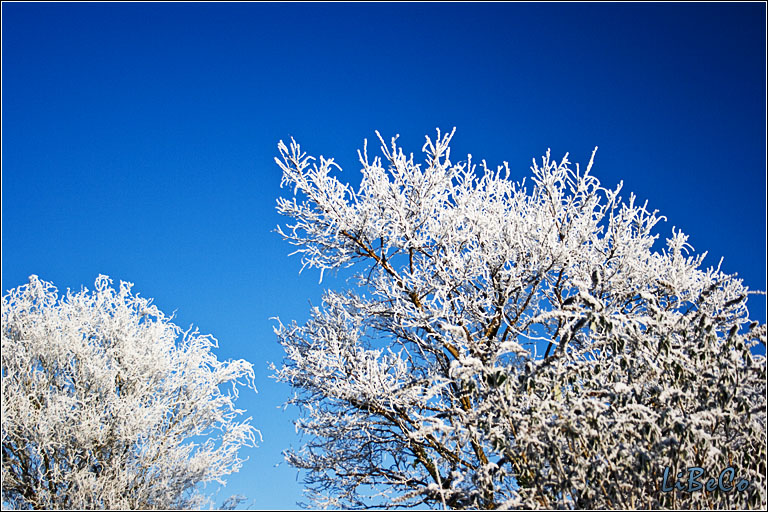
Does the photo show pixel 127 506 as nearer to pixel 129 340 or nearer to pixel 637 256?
pixel 129 340

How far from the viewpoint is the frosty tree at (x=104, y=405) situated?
743 cm

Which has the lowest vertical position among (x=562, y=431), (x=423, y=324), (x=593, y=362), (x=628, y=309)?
(x=562, y=431)

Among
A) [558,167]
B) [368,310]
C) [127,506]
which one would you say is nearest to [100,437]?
[127,506]

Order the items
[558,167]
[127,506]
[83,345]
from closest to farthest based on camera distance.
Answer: [127,506], [83,345], [558,167]

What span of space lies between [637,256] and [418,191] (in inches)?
141

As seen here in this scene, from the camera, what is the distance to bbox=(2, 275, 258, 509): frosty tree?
24.4 feet

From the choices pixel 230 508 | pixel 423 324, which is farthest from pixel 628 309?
pixel 230 508

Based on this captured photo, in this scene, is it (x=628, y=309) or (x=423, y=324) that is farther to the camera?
(x=628, y=309)

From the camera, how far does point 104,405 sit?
794 cm

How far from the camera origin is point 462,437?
6.05m

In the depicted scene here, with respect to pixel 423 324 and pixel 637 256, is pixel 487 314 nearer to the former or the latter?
pixel 423 324

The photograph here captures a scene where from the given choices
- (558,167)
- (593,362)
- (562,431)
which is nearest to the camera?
(562,431)

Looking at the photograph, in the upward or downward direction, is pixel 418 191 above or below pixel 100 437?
above

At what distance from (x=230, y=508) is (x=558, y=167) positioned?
709 centimetres
